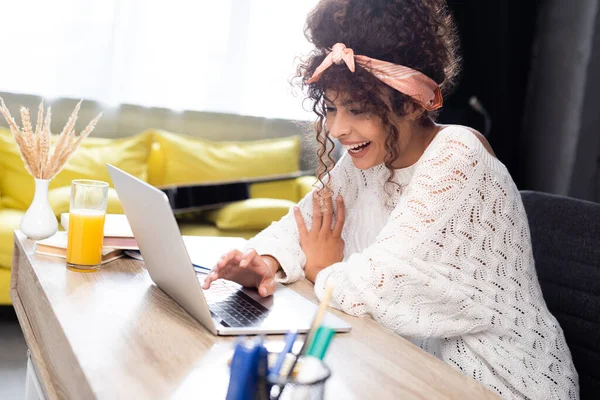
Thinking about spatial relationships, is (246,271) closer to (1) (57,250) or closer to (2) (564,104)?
(1) (57,250)

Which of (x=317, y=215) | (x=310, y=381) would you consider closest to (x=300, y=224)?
(x=317, y=215)

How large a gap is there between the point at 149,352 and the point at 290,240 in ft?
2.08

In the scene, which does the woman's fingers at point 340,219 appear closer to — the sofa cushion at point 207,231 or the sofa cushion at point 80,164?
the sofa cushion at point 207,231

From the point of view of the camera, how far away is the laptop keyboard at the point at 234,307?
1060mm

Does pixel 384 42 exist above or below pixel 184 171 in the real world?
above

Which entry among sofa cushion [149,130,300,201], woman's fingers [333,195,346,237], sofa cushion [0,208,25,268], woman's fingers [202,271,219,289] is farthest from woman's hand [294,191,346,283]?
sofa cushion [149,130,300,201]

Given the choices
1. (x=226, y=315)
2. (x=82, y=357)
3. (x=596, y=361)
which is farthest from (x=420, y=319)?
(x=82, y=357)

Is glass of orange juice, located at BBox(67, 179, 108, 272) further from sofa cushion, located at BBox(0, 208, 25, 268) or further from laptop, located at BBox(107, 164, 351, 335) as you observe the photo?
sofa cushion, located at BBox(0, 208, 25, 268)

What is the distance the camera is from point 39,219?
60.5 inches

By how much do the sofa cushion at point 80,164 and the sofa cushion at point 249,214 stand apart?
490mm

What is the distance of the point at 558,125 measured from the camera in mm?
4141

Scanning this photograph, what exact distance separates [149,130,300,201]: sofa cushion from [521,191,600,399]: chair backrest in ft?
8.10

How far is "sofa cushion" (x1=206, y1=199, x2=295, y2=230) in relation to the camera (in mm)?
3441

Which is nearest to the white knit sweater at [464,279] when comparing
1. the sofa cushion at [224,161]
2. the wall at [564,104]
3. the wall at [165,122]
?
the wall at [165,122]
